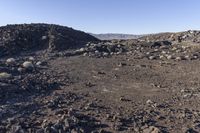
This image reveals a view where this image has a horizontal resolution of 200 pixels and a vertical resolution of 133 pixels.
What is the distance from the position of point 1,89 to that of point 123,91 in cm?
579

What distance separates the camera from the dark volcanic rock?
1367 inches

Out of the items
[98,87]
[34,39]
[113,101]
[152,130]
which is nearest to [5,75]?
[98,87]

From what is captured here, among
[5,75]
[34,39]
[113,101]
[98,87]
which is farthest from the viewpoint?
[34,39]

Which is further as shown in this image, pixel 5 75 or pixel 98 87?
pixel 5 75

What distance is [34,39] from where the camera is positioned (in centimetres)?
3662

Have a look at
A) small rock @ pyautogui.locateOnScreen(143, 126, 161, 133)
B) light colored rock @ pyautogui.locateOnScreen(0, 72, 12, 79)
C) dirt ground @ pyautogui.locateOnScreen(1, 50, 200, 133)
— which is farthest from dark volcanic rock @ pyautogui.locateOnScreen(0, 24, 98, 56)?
small rock @ pyautogui.locateOnScreen(143, 126, 161, 133)

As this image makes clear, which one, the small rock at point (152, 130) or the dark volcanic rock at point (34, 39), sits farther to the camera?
the dark volcanic rock at point (34, 39)

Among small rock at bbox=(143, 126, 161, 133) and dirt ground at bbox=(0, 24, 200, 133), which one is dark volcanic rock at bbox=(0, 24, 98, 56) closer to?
dirt ground at bbox=(0, 24, 200, 133)

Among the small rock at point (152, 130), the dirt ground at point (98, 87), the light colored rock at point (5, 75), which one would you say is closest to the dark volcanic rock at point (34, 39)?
the dirt ground at point (98, 87)

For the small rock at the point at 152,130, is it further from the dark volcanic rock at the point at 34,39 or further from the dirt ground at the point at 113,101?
the dark volcanic rock at the point at 34,39

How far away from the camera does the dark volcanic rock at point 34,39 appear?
34.7m

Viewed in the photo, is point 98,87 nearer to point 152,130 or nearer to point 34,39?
point 152,130

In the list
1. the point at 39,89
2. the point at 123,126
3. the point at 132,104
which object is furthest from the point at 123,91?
the point at 123,126

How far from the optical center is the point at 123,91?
2098cm
